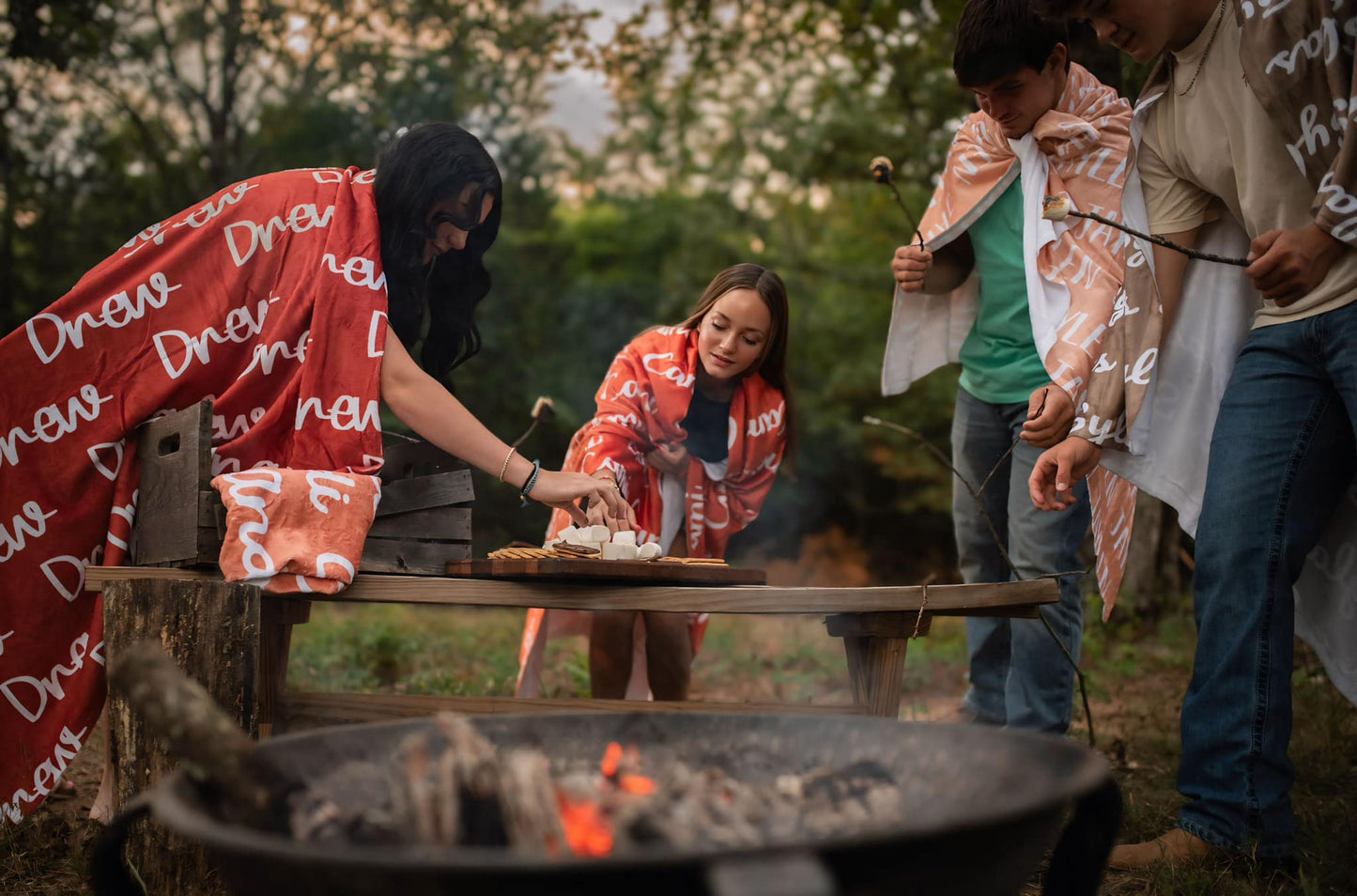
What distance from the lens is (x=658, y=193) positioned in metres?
11.9

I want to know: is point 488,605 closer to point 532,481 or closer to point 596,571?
point 596,571

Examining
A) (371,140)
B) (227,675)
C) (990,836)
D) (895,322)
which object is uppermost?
(371,140)

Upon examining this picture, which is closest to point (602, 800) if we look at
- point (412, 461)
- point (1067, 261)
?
point (412, 461)

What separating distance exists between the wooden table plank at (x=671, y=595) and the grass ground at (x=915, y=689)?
2.12 ft

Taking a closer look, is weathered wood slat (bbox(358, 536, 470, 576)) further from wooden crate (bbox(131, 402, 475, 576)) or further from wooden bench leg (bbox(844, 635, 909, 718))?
wooden bench leg (bbox(844, 635, 909, 718))

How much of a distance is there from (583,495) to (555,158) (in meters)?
9.87

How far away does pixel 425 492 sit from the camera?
2539 millimetres

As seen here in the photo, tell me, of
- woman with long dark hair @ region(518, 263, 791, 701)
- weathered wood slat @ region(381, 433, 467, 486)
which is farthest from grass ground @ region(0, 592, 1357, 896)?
weathered wood slat @ region(381, 433, 467, 486)

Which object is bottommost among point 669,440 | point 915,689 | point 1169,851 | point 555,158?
point 915,689

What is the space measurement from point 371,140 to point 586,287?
93.4 inches

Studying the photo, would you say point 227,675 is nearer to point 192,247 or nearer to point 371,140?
point 192,247

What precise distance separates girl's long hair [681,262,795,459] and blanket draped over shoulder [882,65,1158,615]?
38cm

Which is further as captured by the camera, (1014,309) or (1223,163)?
(1014,309)

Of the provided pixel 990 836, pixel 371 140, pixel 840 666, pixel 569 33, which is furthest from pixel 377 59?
pixel 990 836
